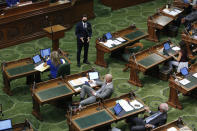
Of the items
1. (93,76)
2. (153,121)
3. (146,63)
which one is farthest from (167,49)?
(153,121)

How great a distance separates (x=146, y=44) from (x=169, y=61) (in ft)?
6.88

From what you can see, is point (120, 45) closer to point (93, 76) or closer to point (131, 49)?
point (131, 49)

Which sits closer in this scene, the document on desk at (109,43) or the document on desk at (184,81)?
the document on desk at (184,81)

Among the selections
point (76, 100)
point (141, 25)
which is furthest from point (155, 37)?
point (76, 100)

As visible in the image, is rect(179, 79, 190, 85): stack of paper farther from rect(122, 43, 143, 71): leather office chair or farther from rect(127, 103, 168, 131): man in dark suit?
rect(122, 43, 143, 71): leather office chair

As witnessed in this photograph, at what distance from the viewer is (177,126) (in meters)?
7.32

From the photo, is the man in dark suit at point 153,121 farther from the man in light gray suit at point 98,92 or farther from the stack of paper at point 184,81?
the stack of paper at point 184,81

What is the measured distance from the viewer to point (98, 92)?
27.3ft

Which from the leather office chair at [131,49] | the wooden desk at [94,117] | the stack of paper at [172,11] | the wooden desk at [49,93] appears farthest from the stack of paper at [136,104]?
the stack of paper at [172,11]

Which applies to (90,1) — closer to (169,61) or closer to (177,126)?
(169,61)

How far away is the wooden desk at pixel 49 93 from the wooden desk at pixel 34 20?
395 centimetres

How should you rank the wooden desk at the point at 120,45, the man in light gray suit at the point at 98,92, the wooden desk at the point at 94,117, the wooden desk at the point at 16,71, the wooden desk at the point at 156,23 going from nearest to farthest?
the wooden desk at the point at 94,117
the man in light gray suit at the point at 98,92
the wooden desk at the point at 16,71
the wooden desk at the point at 120,45
the wooden desk at the point at 156,23

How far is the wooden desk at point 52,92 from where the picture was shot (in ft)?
26.2

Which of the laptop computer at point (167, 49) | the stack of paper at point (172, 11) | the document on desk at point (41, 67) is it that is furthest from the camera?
the stack of paper at point (172, 11)
